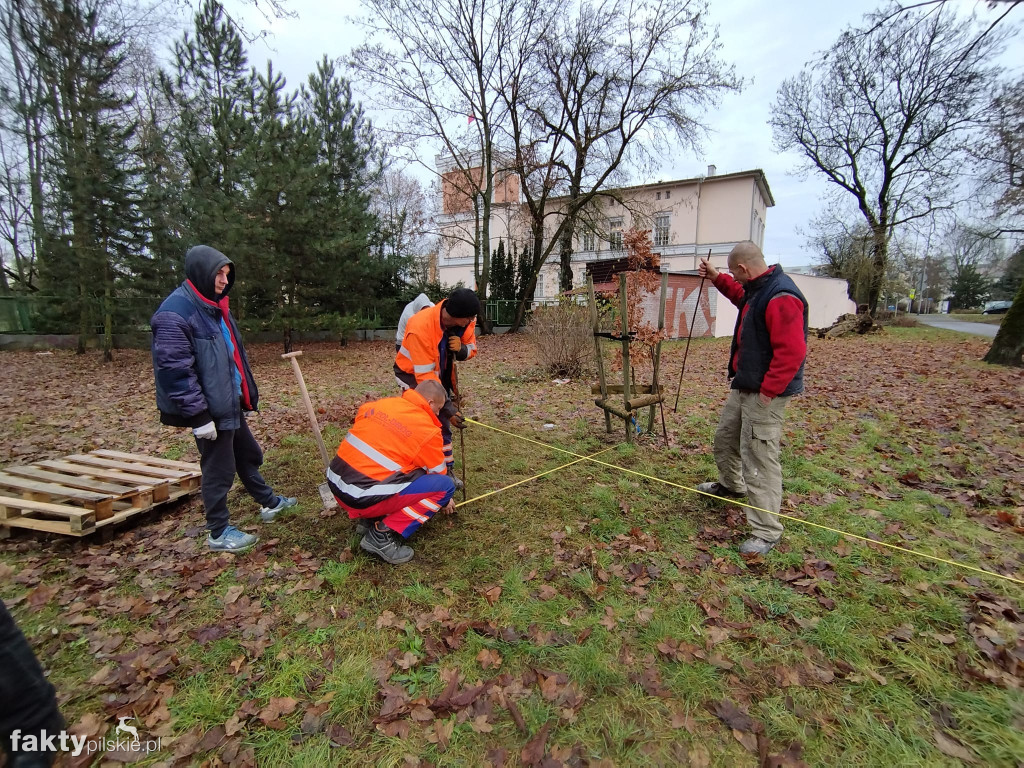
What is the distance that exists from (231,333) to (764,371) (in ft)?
12.9

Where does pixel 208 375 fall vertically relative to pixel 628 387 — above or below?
above

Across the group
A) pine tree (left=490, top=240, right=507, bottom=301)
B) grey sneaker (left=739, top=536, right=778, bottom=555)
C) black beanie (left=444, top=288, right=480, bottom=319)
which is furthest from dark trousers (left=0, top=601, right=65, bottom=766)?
pine tree (left=490, top=240, right=507, bottom=301)

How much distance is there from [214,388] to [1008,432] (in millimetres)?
8446

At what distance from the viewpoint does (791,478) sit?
4602mm

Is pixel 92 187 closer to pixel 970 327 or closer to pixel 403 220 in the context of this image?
pixel 403 220

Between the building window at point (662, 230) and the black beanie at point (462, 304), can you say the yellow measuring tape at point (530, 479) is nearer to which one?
the black beanie at point (462, 304)

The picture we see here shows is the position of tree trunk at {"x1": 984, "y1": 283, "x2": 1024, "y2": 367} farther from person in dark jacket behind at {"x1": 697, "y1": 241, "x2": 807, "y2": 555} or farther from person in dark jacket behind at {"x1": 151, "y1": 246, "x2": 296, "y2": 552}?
person in dark jacket behind at {"x1": 151, "y1": 246, "x2": 296, "y2": 552}

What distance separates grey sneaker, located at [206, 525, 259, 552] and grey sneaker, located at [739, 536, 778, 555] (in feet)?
11.9

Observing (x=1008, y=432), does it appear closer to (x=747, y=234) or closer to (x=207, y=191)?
(x=207, y=191)

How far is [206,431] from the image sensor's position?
10.1ft

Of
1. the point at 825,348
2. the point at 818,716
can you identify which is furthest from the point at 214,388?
the point at 825,348

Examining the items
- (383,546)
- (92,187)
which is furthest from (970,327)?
(92,187)

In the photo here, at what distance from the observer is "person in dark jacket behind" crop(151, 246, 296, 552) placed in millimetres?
2975

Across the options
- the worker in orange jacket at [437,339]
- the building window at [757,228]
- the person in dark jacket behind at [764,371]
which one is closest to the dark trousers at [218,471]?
the worker in orange jacket at [437,339]
